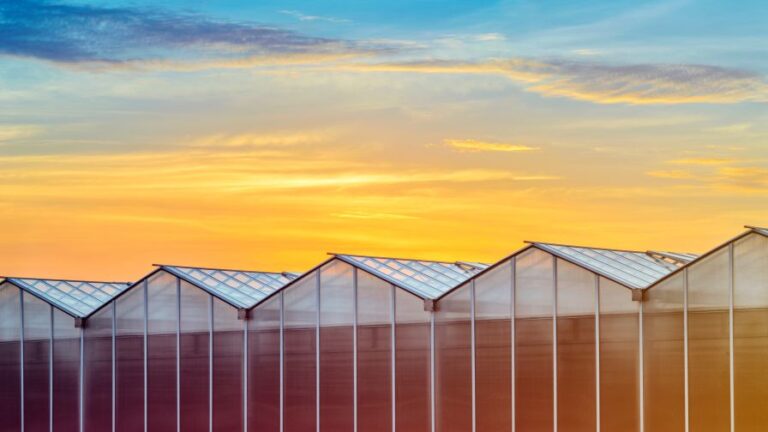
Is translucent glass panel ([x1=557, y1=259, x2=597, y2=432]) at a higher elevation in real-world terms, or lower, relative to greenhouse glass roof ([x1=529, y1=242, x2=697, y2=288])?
lower

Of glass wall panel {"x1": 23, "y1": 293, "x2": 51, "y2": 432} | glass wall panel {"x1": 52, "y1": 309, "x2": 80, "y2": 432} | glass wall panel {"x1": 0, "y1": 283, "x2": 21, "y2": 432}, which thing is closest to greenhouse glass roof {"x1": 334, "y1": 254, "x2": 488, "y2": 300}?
glass wall panel {"x1": 52, "y1": 309, "x2": 80, "y2": 432}

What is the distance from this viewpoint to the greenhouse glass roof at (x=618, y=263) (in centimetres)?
3959

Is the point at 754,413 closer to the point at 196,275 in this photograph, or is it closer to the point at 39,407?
the point at 196,275

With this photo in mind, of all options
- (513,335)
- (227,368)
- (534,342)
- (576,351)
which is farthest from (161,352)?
(576,351)

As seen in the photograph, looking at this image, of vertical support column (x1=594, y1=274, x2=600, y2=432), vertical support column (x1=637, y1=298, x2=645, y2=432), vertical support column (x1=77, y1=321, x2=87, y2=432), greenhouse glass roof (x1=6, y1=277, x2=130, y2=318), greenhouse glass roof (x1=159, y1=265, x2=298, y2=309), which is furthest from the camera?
greenhouse glass roof (x1=6, y1=277, x2=130, y2=318)

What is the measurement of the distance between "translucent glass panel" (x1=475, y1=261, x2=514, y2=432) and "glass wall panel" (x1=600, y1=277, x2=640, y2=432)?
346 centimetres

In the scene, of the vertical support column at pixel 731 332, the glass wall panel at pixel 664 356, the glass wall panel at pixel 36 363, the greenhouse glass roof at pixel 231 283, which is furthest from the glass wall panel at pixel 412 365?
the glass wall panel at pixel 36 363

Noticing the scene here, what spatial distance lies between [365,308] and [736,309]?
44.8 feet

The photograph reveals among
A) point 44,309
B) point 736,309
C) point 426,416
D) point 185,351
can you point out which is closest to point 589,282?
point 736,309

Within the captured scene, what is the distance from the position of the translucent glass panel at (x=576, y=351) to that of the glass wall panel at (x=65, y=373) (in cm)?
2283

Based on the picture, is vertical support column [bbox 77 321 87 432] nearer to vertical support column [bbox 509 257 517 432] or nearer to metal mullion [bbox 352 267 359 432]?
metal mullion [bbox 352 267 359 432]

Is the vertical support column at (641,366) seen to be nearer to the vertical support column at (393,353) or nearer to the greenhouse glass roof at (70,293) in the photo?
the vertical support column at (393,353)

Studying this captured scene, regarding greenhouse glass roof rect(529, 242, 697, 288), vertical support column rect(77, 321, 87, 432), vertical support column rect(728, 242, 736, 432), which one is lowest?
vertical support column rect(77, 321, 87, 432)

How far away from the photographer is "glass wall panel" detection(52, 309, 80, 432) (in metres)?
52.3
